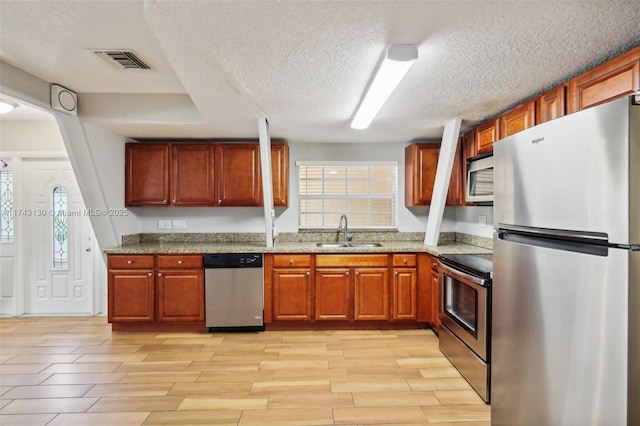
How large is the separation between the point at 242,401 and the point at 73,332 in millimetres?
2507

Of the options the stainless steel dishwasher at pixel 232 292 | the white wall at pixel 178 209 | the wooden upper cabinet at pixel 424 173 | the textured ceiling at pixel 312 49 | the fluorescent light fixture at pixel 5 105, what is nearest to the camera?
the textured ceiling at pixel 312 49

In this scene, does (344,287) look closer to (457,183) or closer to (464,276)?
(464,276)

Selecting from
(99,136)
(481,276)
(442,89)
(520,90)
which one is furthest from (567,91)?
(99,136)

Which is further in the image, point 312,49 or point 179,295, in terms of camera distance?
point 179,295

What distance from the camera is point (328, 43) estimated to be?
1.85m

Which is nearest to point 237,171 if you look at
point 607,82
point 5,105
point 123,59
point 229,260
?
point 229,260

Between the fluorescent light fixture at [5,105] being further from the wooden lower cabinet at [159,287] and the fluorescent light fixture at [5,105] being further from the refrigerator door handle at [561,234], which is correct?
the refrigerator door handle at [561,234]

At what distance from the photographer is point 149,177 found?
13.6ft

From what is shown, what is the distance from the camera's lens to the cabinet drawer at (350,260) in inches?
149

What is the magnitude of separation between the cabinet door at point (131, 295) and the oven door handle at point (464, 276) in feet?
9.78

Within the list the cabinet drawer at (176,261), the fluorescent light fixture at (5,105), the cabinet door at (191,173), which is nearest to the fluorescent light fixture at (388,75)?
the cabinet door at (191,173)

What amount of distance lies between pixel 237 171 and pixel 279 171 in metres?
0.50

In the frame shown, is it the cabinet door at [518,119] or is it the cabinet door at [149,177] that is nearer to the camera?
the cabinet door at [518,119]

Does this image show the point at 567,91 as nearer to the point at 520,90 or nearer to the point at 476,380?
the point at 520,90
